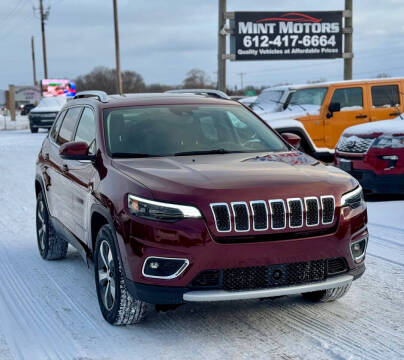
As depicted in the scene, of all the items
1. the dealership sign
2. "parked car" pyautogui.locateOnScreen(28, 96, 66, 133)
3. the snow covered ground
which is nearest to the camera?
the snow covered ground

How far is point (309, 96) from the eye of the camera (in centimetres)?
1405

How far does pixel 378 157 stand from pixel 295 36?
1310cm

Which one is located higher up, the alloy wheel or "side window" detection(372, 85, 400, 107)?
"side window" detection(372, 85, 400, 107)

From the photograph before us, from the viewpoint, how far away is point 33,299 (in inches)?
217

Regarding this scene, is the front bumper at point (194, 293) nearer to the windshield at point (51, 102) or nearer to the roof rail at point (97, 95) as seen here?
the roof rail at point (97, 95)

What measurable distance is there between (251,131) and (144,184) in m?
1.75

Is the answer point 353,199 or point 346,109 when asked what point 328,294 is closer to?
point 353,199

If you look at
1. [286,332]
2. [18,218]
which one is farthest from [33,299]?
[18,218]

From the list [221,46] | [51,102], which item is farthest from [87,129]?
[51,102]

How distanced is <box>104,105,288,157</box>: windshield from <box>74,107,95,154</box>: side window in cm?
17

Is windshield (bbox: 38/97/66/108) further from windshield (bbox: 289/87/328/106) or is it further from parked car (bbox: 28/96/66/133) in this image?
windshield (bbox: 289/87/328/106)

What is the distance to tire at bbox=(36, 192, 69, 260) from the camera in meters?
6.83

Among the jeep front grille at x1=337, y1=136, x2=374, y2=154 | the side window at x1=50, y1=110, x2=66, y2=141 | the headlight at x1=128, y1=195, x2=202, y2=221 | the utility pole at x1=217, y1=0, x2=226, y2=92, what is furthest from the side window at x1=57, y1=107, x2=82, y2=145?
the utility pole at x1=217, y1=0, x2=226, y2=92

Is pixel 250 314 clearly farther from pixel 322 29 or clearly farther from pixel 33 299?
pixel 322 29
